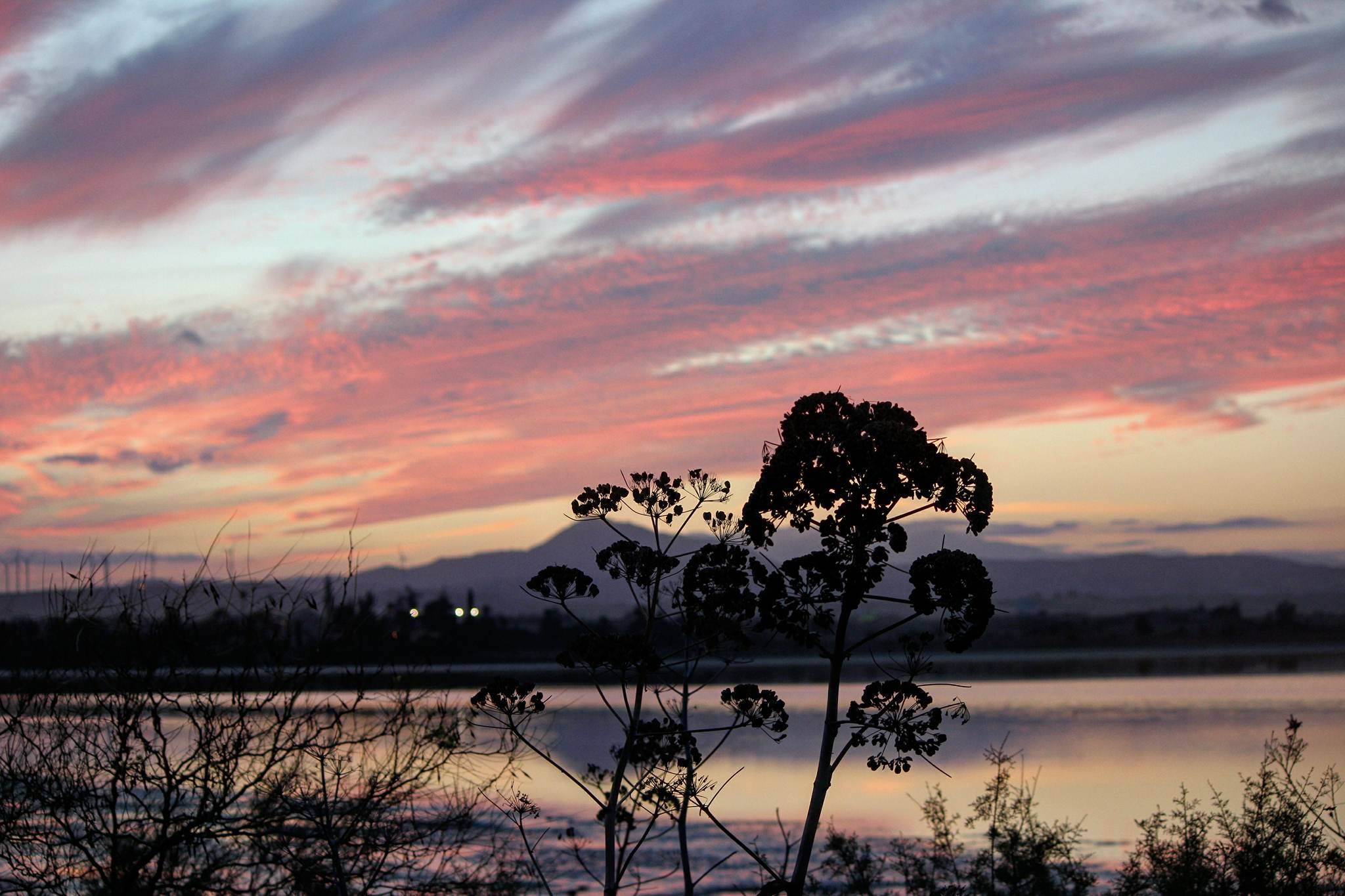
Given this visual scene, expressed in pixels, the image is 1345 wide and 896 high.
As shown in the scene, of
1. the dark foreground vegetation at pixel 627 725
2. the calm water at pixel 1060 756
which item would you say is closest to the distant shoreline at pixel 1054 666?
the calm water at pixel 1060 756

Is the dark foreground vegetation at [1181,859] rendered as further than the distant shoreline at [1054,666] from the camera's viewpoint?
No

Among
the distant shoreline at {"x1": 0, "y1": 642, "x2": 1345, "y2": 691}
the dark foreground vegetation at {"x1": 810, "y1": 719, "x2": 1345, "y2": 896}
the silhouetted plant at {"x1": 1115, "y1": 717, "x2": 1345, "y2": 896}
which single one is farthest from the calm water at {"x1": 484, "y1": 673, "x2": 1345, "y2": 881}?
the distant shoreline at {"x1": 0, "y1": 642, "x2": 1345, "y2": 691}

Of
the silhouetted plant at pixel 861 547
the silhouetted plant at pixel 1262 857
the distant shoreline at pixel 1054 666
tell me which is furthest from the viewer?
the distant shoreline at pixel 1054 666

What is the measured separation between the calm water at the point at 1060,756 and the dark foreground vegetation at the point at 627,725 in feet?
10.4

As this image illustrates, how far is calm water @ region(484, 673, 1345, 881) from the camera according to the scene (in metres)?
31.0

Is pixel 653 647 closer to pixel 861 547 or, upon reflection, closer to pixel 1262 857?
pixel 861 547

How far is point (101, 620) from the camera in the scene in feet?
50.9

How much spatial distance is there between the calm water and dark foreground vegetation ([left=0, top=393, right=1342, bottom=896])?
3168mm

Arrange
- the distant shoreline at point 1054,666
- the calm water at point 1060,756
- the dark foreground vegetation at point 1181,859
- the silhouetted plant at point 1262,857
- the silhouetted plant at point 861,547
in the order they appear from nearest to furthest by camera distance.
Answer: the silhouetted plant at point 861,547
the silhouetted plant at point 1262,857
the dark foreground vegetation at point 1181,859
the calm water at point 1060,756
the distant shoreline at point 1054,666

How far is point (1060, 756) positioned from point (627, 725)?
3087cm

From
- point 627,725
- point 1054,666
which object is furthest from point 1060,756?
point 1054,666

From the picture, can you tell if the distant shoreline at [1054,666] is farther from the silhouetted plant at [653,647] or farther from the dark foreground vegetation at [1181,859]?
the silhouetted plant at [653,647]

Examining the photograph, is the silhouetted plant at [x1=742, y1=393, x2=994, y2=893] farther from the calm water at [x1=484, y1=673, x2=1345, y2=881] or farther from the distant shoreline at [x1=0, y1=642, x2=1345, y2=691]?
the distant shoreline at [x1=0, y1=642, x2=1345, y2=691]

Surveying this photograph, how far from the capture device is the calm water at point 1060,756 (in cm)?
3100
